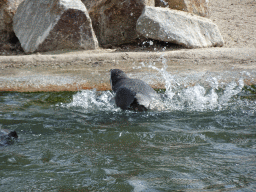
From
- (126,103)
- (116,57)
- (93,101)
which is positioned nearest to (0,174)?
(126,103)

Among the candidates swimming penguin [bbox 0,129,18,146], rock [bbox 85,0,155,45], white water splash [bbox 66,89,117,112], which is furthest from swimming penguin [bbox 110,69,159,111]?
rock [bbox 85,0,155,45]

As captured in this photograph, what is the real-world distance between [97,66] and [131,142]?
9.64 ft

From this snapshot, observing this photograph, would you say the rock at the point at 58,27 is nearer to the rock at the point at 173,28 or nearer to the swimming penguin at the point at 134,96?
the rock at the point at 173,28

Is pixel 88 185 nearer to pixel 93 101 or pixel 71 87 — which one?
pixel 93 101

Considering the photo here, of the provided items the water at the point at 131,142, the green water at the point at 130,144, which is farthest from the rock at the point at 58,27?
the green water at the point at 130,144

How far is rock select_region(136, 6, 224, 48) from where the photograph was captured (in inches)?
255

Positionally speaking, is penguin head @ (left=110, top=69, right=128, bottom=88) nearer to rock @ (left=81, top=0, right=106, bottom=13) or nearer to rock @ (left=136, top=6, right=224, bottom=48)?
rock @ (left=136, top=6, right=224, bottom=48)

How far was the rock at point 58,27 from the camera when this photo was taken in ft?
20.7

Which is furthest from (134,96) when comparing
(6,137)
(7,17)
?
(7,17)

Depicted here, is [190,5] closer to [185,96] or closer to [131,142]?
[185,96]

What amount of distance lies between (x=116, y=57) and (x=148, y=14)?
1484mm

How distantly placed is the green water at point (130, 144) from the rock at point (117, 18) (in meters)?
3.17

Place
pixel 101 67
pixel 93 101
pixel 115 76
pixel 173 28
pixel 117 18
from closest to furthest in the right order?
pixel 93 101 < pixel 115 76 < pixel 101 67 < pixel 173 28 < pixel 117 18

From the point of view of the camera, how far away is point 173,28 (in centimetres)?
655
